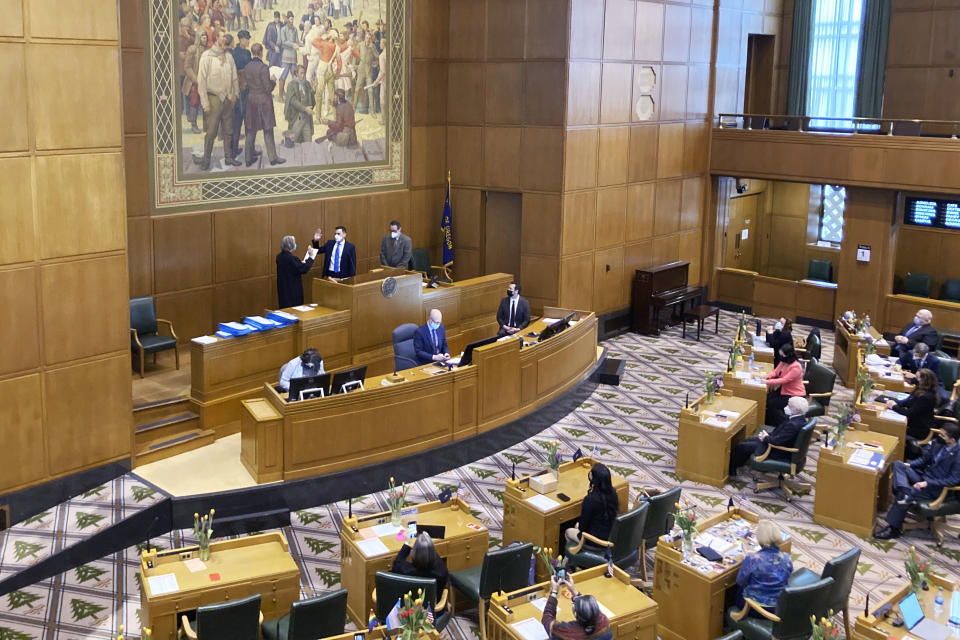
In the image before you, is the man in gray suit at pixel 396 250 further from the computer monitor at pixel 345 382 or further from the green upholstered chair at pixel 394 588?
the green upholstered chair at pixel 394 588

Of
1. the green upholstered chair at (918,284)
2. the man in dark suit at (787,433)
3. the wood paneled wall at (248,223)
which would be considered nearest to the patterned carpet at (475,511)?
the man in dark suit at (787,433)

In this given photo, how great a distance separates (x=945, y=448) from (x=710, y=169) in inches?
406

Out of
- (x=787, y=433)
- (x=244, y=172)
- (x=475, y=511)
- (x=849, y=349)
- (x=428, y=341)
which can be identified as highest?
(x=244, y=172)

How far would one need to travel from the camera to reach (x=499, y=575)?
8.03 metres

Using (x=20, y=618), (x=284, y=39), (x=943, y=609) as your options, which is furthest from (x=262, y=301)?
(x=943, y=609)

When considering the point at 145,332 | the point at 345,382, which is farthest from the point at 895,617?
the point at 145,332

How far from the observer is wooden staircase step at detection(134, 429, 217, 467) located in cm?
1087

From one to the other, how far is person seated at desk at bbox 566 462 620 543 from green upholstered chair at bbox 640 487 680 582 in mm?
500

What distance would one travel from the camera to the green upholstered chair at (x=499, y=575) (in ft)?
26.1

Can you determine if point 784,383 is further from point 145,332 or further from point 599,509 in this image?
point 145,332

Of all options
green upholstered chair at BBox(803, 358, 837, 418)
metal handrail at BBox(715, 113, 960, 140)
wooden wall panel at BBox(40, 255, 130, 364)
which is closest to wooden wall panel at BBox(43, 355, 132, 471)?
wooden wall panel at BBox(40, 255, 130, 364)

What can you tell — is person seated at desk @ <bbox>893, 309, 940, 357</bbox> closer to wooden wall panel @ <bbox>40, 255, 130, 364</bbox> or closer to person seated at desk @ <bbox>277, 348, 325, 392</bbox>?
person seated at desk @ <bbox>277, 348, 325, 392</bbox>

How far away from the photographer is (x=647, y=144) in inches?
706

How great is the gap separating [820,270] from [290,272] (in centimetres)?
1145
